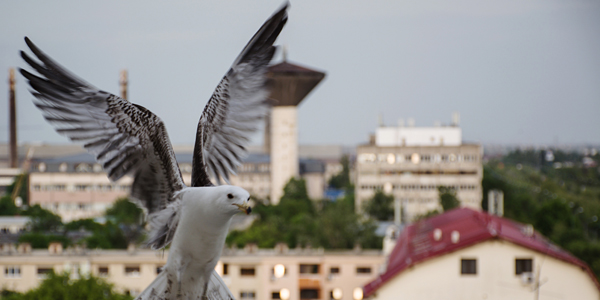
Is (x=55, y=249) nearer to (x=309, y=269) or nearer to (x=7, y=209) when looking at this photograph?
(x=309, y=269)

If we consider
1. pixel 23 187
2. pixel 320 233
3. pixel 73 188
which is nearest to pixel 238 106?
pixel 320 233

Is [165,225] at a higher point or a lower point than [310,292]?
higher

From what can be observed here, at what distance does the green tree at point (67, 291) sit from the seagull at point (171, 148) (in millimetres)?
13442

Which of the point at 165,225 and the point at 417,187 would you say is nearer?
the point at 165,225

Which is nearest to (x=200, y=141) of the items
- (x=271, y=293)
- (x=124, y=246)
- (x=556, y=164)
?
(x=271, y=293)

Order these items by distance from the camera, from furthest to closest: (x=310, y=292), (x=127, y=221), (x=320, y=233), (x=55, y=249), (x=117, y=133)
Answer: (x=127, y=221) < (x=320, y=233) < (x=310, y=292) < (x=55, y=249) < (x=117, y=133)

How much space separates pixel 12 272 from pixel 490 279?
14.1 metres

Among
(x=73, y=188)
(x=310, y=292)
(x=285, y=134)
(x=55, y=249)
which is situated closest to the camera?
(x=55, y=249)

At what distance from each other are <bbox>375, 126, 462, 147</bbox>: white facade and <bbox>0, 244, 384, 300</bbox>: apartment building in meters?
22.8

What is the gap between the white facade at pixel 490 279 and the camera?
496 inches

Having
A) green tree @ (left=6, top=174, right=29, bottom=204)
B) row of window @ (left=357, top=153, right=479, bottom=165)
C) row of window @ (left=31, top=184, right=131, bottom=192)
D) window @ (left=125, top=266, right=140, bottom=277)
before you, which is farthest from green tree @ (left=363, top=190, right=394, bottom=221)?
green tree @ (left=6, top=174, right=29, bottom=204)

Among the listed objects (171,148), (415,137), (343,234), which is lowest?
(343,234)

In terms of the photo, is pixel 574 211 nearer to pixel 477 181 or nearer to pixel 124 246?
pixel 477 181

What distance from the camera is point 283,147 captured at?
2067 inches
